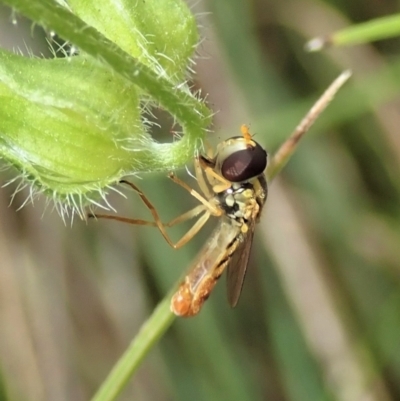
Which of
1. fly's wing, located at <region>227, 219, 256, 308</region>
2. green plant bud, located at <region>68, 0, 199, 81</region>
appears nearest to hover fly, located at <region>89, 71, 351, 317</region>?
fly's wing, located at <region>227, 219, 256, 308</region>

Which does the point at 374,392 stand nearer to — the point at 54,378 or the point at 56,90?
the point at 54,378

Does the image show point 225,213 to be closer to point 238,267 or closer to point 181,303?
point 238,267

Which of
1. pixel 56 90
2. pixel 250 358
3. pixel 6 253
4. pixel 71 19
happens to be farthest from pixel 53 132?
pixel 250 358

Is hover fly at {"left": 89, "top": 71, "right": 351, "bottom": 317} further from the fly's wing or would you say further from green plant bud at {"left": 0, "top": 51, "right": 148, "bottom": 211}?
green plant bud at {"left": 0, "top": 51, "right": 148, "bottom": 211}

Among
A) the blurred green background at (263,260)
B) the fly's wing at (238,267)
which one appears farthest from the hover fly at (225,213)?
the blurred green background at (263,260)

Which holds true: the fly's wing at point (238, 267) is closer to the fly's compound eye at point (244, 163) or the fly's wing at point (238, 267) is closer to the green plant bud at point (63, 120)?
the fly's compound eye at point (244, 163)

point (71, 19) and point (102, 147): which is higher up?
point (71, 19)
